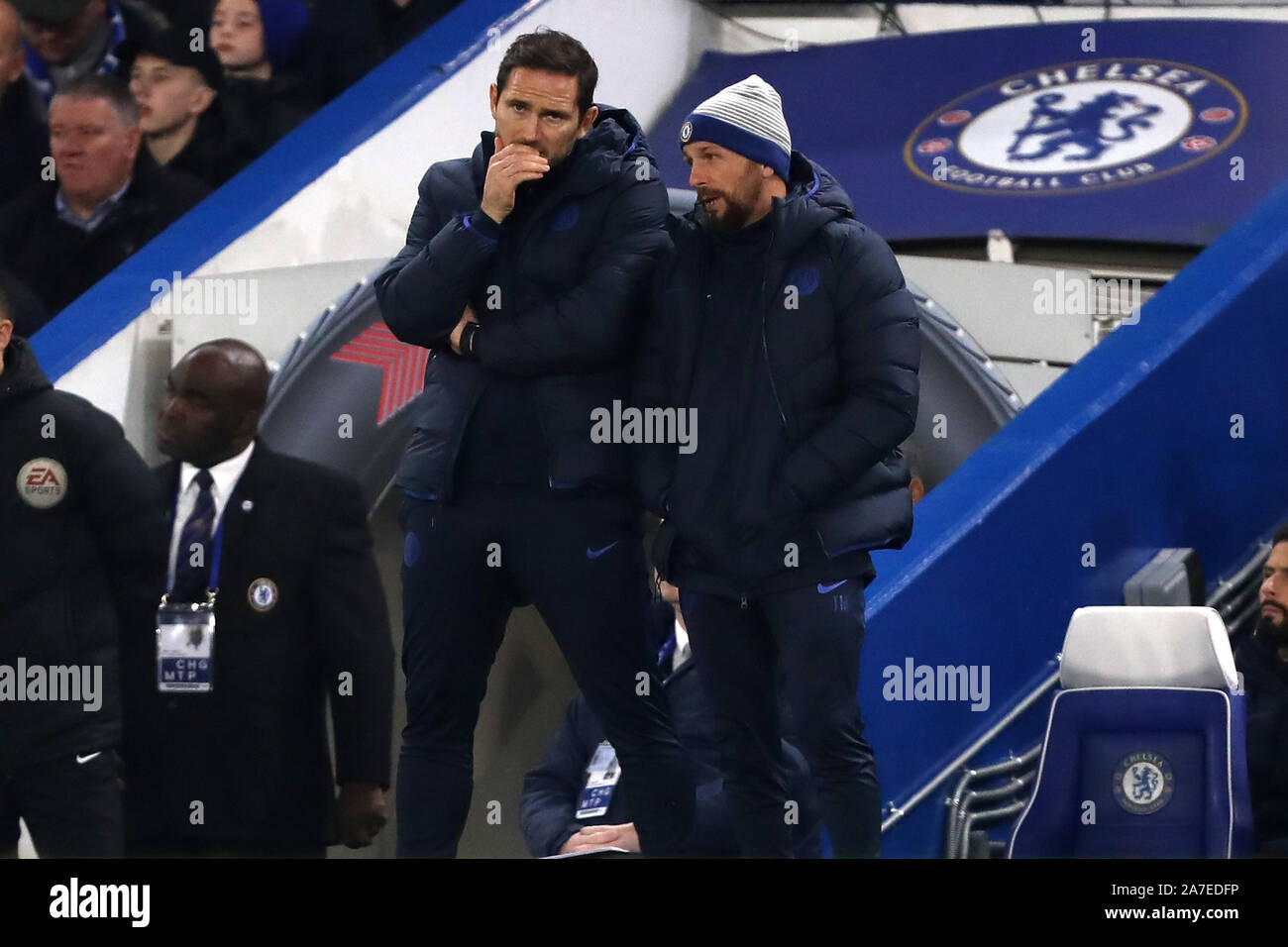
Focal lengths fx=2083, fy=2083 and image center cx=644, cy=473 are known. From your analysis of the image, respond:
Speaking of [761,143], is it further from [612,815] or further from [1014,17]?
[1014,17]

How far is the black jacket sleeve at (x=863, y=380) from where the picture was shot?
426 centimetres

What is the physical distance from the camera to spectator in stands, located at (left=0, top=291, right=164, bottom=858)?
16.3ft

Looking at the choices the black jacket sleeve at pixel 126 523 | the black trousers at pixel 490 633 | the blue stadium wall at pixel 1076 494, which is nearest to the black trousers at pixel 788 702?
the black trousers at pixel 490 633

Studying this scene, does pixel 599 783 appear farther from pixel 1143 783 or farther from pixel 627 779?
pixel 1143 783

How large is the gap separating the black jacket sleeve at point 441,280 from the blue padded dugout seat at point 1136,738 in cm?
175

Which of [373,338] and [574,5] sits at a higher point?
[574,5]

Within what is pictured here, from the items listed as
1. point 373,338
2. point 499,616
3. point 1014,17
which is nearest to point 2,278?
point 373,338

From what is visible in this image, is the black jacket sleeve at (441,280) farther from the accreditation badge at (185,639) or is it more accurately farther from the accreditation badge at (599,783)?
the accreditation badge at (185,639)

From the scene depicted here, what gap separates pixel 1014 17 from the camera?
7523 mm

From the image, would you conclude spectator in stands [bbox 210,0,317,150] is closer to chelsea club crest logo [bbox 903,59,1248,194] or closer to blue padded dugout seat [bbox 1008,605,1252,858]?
chelsea club crest logo [bbox 903,59,1248,194]

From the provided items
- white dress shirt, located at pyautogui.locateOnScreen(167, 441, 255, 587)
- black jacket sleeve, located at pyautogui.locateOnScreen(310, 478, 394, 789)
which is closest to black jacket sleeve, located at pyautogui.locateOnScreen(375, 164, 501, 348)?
black jacket sleeve, located at pyautogui.locateOnScreen(310, 478, 394, 789)

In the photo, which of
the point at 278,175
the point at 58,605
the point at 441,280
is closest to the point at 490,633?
the point at 441,280

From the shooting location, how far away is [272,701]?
515cm

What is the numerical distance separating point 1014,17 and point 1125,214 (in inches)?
40.7
